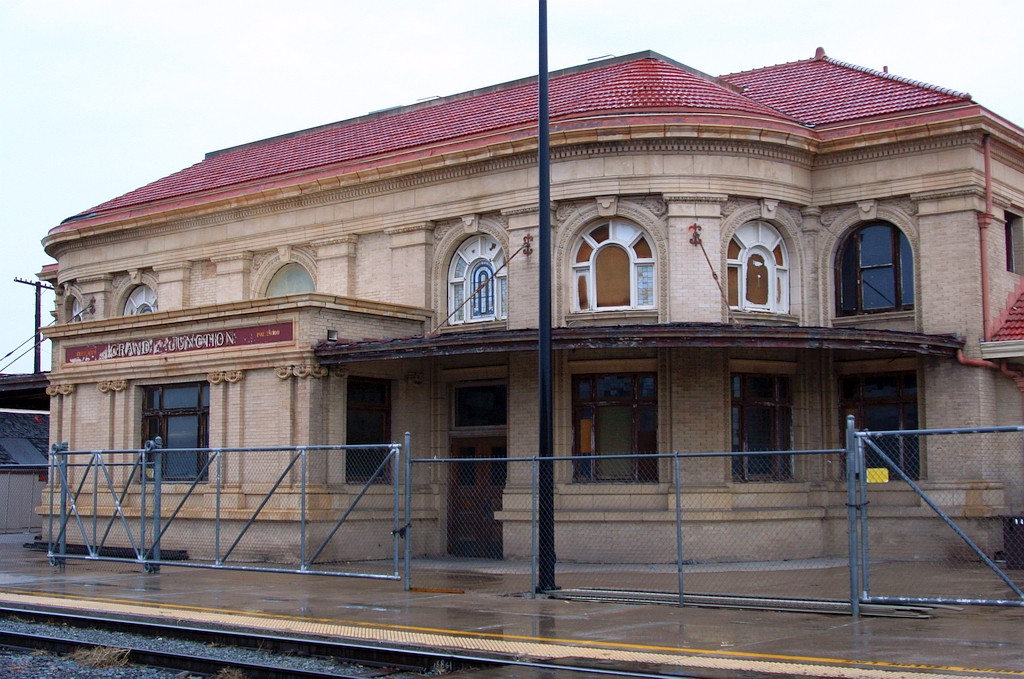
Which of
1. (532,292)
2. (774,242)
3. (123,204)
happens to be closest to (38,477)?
(123,204)

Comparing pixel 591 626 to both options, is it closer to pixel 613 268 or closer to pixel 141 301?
pixel 613 268

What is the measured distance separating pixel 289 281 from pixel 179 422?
4.53 metres

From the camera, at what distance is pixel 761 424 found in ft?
78.4

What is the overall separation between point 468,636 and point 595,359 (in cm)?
1123

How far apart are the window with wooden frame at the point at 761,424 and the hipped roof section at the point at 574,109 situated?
5.14m

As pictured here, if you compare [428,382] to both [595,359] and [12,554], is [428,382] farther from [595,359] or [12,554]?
[12,554]

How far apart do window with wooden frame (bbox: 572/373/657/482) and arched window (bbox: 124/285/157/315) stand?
13.3m

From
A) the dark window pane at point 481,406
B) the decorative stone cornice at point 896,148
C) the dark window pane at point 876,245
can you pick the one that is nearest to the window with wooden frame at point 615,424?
the dark window pane at point 481,406

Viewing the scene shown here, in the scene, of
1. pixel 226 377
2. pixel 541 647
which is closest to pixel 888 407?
pixel 226 377

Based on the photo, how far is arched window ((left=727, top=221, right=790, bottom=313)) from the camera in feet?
77.9

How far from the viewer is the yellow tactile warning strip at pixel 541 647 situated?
10477 millimetres

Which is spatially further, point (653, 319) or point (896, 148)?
point (896, 148)

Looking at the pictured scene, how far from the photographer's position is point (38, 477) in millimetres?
39906

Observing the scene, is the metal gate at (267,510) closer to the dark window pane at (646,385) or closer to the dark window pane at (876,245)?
the dark window pane at (646,385)
